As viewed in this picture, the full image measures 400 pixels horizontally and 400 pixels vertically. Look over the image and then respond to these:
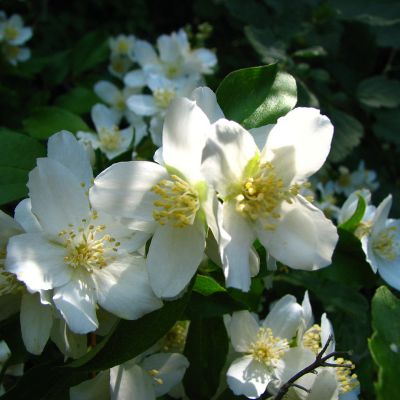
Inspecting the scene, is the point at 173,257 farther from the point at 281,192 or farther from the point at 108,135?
the point at 108,135

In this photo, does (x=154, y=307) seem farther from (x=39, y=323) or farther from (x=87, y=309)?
(x=39, y=323)

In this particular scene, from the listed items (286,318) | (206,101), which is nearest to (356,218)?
(286,318)

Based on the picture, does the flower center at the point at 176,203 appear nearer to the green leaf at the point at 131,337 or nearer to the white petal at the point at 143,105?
the green leaf at the point at 131,337

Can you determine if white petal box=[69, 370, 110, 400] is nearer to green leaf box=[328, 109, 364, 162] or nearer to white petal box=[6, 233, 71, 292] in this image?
white petal box=[6, 233, 71, 292]

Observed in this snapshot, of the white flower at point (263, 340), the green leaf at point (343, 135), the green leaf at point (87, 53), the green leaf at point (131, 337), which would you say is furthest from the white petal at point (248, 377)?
the green leaf at point (87, 53)

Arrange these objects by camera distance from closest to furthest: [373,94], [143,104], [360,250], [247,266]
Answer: [247,266], [360,250], [143,104], [373,94]

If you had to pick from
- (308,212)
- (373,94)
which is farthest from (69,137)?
(373,94)
